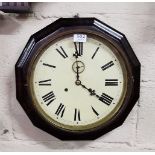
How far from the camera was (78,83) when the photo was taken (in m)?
1.25

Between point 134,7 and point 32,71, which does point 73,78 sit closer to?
point 32,71

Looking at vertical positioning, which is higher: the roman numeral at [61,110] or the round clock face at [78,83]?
the round clock face at [78,83]

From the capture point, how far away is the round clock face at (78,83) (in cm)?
124

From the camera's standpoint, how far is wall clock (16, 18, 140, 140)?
4.06ft

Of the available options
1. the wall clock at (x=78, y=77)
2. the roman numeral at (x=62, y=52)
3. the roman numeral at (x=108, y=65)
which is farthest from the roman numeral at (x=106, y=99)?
the roman numeral at (x=62, y=52)

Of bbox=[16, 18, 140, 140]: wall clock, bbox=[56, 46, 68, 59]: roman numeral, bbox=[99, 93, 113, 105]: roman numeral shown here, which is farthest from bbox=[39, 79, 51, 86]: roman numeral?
bbox=[99, 93, 113, 105]: roman numeral

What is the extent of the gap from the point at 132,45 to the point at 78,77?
0.84 feet

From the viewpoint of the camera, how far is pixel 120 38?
1.24 m

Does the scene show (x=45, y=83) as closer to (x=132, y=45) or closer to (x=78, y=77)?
(x=78, y=77)

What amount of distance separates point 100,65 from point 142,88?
0.20 m

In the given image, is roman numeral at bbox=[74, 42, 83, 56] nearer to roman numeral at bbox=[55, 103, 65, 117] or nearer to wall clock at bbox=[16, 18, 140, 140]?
wall clock at bbox=[16, 18, 140, 140]

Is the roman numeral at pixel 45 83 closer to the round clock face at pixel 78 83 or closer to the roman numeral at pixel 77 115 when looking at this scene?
the round clock face at pixel 78 83

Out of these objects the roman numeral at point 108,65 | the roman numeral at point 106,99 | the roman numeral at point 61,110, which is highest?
the roman numeral at point 108,65

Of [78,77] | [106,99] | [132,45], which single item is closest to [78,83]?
[78,77]
